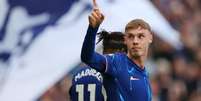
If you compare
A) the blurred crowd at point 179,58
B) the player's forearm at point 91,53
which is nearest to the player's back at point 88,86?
the player's forearm at point 91,53

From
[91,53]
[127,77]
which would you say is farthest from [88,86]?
→ [91,53]

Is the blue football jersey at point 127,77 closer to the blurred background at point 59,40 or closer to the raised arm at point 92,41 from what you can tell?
the raised arm at point 92,41

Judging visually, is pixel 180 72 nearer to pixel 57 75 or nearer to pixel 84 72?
pixel 57 75

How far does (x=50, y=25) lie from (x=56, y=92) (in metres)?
0.56

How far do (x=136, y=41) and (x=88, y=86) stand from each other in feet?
1.91

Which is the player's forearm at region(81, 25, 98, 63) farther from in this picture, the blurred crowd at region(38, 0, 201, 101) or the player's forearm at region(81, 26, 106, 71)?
the blurred crowd at region(38, 0, 201, 101)

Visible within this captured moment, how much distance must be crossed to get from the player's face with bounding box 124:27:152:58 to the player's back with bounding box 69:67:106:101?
41cm

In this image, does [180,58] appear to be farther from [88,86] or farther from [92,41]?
[92,41]

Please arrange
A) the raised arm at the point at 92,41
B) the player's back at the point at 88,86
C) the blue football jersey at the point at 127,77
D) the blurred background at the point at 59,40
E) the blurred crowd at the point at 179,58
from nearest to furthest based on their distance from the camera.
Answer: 1. the raised arm at the point at 92,41
2. the blue football jersey at the point at 127,77
3. the player's back at the point at 88,86
4. the blurred background at the point at 59,40
5. the blurred crowd at the point at 179,58

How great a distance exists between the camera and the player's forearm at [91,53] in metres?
3.50

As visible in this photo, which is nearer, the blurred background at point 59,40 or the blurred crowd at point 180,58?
the blurred background at point 59,40

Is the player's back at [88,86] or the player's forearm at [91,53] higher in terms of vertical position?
the player's forearm at [91,53]

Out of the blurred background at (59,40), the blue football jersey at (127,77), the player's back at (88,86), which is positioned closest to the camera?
the blue football jersey at (127,77)

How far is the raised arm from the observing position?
137 inches
